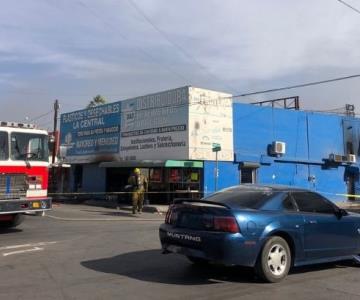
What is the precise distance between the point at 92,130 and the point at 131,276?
2571cm

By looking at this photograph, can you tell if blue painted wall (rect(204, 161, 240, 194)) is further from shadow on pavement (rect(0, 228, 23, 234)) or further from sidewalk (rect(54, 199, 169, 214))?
shadow on pavement (rect(0, 228, 23, 234))

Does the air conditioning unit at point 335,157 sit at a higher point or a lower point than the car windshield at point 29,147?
higher

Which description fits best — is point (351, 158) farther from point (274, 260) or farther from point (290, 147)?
point (274, 260)

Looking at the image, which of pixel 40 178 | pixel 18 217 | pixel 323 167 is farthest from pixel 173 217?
pixel 323 167

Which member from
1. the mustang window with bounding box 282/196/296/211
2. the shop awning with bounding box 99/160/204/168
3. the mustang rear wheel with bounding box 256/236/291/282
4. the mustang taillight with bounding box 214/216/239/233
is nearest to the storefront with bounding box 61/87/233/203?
the shop awning with bounding box 99/160/204/168

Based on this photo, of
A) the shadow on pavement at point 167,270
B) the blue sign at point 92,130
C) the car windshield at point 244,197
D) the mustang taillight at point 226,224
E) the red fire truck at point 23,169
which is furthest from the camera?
the blue sign at point 92,130

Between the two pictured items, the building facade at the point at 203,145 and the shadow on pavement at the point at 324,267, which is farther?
the building facade at the point at 203,145

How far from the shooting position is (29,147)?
14180 mm

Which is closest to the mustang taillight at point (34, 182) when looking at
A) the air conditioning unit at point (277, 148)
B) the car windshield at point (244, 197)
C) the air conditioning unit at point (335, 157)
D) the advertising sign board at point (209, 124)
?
the car windshield at point (244, 197)

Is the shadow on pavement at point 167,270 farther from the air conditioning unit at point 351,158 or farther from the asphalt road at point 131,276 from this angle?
the air conditioning unit at point 351,158

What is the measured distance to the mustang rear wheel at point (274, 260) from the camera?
809 cm

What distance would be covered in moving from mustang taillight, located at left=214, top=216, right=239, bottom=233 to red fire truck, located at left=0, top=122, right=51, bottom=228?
271 inches

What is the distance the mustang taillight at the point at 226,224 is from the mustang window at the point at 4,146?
24.2ft

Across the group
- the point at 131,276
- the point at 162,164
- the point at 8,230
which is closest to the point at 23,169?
the point at 8,230
